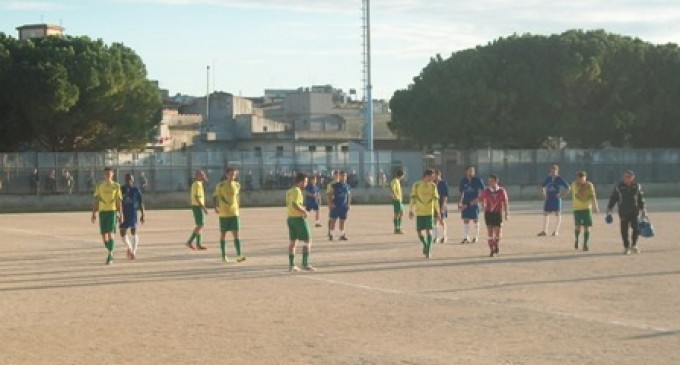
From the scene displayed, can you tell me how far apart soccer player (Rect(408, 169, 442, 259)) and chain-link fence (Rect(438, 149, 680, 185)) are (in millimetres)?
44450

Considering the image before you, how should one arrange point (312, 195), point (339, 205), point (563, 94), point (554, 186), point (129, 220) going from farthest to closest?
point (563, 94), point (312, 195), point (554, 186), point (339, 205), point (129, 220)

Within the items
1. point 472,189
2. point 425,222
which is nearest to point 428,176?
point 425,222

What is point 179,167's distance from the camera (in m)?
63.2

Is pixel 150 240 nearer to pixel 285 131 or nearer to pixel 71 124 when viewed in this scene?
pixel 71 124

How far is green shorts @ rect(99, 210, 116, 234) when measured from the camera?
21.7 meters

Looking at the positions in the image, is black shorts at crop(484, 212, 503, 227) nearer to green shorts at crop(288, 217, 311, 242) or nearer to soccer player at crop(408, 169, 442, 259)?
soccer player at crop(408, 169, 442, 259)

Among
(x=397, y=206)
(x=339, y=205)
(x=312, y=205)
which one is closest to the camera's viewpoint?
(x=339, y=205)

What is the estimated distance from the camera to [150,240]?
2950 cm

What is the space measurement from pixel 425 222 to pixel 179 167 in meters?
42.4

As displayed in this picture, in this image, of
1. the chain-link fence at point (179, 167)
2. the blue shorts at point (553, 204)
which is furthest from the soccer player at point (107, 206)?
the chain-link fence at point (179, 167)

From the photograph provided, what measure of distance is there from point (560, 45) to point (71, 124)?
33285 millimetres

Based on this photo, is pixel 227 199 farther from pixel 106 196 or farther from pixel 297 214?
pixel 297 214

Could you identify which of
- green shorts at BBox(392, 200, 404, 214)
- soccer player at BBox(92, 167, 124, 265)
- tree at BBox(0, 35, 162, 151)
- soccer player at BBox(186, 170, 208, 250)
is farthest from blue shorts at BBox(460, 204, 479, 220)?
tree at BBox(0, 35, 162, 151)

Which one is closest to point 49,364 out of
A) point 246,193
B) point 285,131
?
point 246,193
